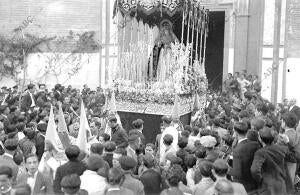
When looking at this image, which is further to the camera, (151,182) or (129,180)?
(151,182)

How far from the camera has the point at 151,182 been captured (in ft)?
17.0

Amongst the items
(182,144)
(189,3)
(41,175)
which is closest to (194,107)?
(189,3)

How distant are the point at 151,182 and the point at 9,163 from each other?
1.75m

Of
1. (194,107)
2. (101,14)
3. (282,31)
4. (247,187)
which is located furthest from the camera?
(101,14)

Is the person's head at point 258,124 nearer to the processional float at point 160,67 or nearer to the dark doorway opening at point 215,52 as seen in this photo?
the processional float at point 160,67

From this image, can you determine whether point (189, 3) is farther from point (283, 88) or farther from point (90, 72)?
point (90, 72)

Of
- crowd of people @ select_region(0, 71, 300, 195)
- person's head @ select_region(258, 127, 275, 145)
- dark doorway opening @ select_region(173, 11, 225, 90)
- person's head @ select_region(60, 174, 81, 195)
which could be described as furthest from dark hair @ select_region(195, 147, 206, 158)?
dark doorway opening @ select_region(173, 11, 225, 90)

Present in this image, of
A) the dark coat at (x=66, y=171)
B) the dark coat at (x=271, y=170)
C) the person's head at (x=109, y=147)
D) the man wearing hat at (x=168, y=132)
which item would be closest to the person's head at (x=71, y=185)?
the dark coat at (x=66, y=171)

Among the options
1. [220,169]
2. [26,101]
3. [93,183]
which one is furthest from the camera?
[26,101]

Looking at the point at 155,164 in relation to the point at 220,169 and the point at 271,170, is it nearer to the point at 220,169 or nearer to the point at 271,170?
the point at 220,169

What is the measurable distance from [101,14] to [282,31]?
7.00 metres

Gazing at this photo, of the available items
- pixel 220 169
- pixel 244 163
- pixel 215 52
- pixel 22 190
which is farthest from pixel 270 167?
pixel 215 52

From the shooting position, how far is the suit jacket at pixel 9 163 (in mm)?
5418

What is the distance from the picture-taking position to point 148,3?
12.2m
